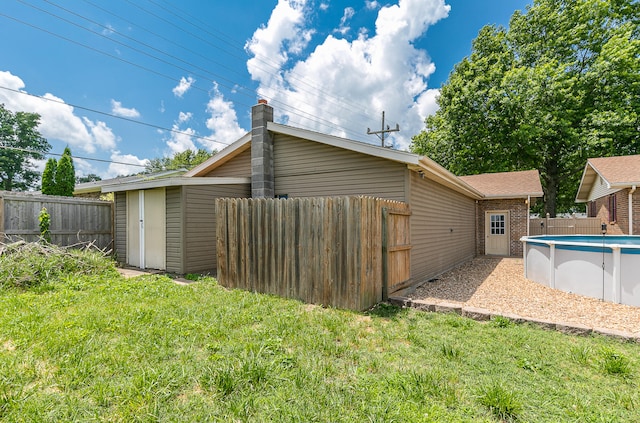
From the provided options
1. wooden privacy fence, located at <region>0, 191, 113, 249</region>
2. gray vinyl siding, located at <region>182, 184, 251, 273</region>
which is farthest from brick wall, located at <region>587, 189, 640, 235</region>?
wooden privacy fence, located at <region>0, 191, 113, 249</region>

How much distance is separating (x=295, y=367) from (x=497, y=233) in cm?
1379

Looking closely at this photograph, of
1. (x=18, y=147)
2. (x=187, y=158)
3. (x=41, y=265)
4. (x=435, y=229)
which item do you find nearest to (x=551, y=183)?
(x=435, y=229)

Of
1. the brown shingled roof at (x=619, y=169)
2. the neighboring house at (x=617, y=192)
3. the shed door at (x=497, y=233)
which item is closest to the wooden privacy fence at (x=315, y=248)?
the shed door at (x=497, y=233)

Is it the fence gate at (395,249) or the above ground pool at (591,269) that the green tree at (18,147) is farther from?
the above ground pool at (591,269)

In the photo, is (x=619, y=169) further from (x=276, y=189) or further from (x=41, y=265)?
(x=41, y=265)

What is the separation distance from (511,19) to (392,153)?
72.8 feet

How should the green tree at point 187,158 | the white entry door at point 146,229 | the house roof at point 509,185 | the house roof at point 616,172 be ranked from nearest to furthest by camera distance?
the white entry door at point 146,229, the house roof at point 616,172, the house roof at point 509,185, the green tree at point 187,158

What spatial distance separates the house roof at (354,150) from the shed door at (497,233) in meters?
4.92

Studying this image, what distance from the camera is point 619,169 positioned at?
12.0 m

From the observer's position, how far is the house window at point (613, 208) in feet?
40.8

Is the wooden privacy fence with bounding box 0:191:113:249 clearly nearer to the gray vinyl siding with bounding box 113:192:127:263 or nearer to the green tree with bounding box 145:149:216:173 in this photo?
the gray vinyl siding with bounding box 113:192:127:263

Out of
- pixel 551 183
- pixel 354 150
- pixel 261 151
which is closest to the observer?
pixel 354 150

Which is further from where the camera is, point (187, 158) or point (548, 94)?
point (187, 158)

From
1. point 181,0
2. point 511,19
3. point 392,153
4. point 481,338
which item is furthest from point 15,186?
point 511,19
